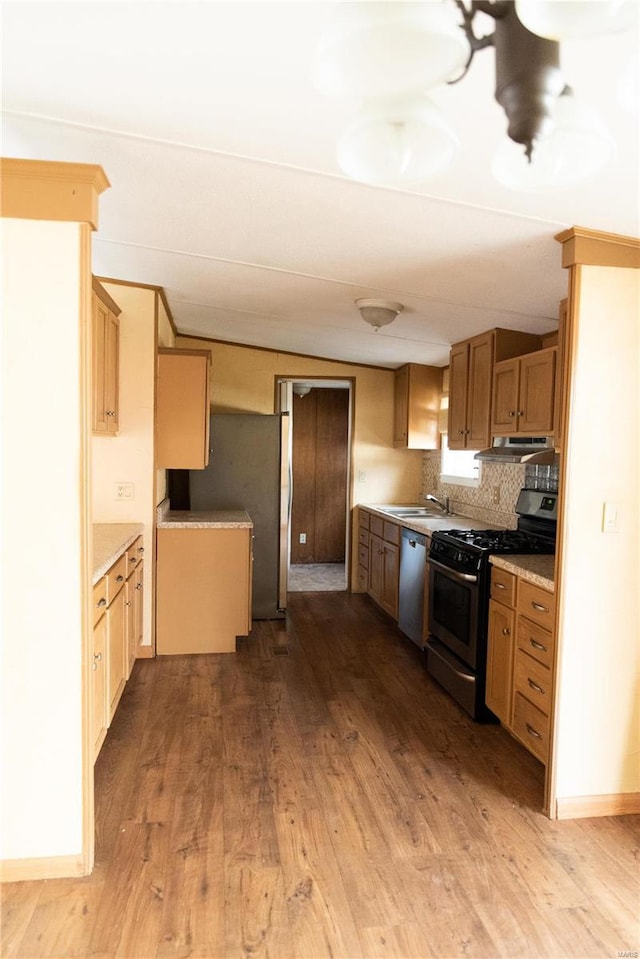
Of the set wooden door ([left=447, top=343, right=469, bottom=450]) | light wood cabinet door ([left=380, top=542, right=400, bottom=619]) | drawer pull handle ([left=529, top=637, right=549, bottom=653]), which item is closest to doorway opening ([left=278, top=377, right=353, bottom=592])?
light wood cabinet door ([left=380, top=542, right=400, bottom=619])

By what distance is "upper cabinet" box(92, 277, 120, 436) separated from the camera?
308 cm

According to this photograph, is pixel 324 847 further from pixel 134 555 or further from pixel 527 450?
pixel 527 450

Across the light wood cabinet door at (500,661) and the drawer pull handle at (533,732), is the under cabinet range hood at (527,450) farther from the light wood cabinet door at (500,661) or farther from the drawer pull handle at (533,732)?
the drawer pull handle at (533,732)

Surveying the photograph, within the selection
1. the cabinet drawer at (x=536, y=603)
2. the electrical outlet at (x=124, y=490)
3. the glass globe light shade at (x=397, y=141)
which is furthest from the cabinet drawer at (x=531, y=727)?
the electrical outlet at (x=124, y=490)

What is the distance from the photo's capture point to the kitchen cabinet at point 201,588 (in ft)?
13.0

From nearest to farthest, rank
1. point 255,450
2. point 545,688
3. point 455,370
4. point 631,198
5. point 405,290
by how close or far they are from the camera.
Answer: point 631,198
point 545,688
point 405,290
point 455,370
point 255,450

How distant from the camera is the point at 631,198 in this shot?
6.11ft

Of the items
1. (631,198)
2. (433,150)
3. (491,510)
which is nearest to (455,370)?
(491,510)

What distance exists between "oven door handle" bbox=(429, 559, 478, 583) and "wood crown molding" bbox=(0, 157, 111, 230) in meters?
2.34

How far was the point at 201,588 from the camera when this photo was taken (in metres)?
4.01

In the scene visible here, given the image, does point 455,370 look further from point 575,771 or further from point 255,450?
point 575,771

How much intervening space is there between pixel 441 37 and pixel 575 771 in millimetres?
2460

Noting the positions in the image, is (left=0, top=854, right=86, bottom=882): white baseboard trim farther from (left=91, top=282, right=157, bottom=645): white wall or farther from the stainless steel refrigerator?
the stainless steel refrigerator

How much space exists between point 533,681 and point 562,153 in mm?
2206
